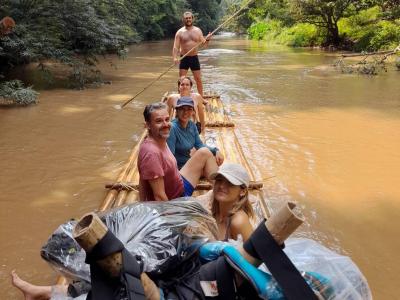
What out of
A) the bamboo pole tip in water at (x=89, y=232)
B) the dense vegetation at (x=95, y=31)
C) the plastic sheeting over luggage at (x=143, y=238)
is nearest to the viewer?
the bamboo pole tip in water at (x=89, y=232)

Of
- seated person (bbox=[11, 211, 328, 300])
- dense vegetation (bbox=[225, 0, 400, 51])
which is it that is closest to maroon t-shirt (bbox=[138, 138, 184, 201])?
seated person (bbox=[11, 211, 328, 300])

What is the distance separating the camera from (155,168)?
262 cm

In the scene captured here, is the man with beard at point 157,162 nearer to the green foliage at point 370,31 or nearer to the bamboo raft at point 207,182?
the bamboo raft at point 207,182

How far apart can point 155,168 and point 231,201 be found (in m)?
0.54

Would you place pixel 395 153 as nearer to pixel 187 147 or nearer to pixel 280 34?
pixel 187 147

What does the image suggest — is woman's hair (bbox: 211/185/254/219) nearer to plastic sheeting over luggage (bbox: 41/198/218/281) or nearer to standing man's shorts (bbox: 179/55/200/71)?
plastic sheeting over luggage (bbox: 41/198/218/281)

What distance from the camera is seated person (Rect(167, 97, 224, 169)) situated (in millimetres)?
3617

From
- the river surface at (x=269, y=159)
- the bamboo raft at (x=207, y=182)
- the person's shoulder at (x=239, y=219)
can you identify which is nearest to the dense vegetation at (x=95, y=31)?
the river surface at (x=269, y=159)

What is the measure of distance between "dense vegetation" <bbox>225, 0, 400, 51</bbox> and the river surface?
8113mm

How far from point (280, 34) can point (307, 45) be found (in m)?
4.24

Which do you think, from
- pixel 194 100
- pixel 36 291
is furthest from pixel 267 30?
pixel 36 291

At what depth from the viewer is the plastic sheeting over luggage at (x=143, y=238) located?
1.53 metres

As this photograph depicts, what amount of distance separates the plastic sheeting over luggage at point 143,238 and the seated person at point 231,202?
21.1 inches

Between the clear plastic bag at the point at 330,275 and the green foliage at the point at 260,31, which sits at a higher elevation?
the green foliage at the point at 260,31
